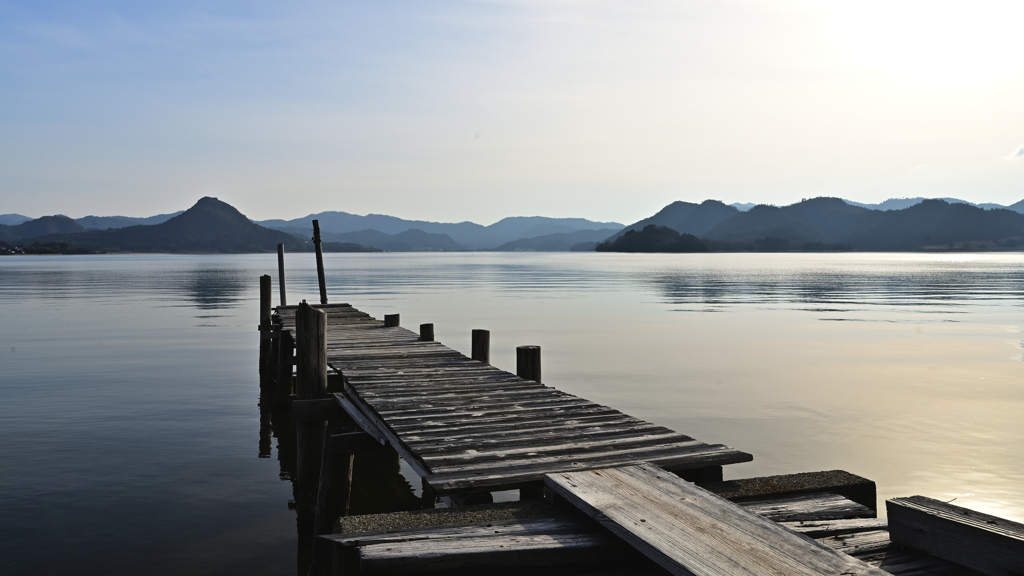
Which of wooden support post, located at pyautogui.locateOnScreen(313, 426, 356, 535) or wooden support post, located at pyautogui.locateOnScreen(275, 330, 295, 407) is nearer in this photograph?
wooden support post, located at pyautogui.locateOnScreen(313, 426, 356, 535)

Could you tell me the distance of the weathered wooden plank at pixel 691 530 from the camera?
387 cm

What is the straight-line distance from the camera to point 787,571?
12.4 feet

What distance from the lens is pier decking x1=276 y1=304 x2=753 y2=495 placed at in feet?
20.4

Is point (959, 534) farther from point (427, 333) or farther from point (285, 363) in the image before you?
point (285, 363)

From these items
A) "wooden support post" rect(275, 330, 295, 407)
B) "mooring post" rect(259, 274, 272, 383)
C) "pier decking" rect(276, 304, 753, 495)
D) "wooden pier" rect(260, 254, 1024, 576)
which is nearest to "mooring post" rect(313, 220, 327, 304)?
"mooring post" rect(259, 274, 272, 383)

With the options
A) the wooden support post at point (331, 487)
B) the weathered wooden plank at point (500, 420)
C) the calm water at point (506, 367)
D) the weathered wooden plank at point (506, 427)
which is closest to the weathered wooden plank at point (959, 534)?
the weathered wooden plank at point (506, 427)

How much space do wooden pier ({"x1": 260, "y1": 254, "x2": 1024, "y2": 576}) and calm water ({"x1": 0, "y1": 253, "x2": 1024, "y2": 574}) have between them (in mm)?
2942

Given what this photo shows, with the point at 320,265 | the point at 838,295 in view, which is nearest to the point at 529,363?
the point at 320,265

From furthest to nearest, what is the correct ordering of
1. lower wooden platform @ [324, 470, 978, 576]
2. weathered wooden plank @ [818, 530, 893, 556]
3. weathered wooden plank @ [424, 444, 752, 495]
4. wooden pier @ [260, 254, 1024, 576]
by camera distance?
weathered wooden plank @ [424, 444, 752, 495] < weathered wooden plank @ [818, 530, 893, 556] < lower wooden platform @ [324, 470, 978, 576] < wooden pier @ [260, 254, 1024, 576]

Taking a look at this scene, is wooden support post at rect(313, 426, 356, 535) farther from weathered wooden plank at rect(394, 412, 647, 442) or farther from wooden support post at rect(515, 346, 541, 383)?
wooden support post at rect(515, 346, 541, 383)

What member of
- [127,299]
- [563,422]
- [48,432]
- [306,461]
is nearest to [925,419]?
[563,422]

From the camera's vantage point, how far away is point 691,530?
14.3ft

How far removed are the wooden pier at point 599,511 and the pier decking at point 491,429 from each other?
22mm

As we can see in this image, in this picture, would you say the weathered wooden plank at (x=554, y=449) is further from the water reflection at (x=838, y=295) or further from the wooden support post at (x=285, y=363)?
the water reflection at (x=838, y=295)
